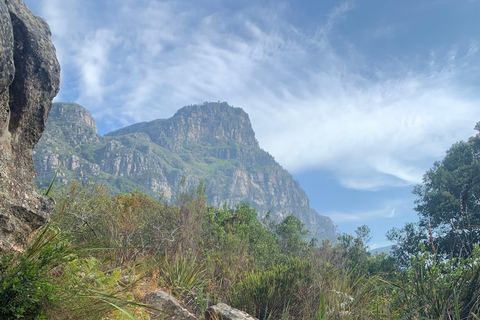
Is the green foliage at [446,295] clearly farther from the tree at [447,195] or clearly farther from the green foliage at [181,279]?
the tree at [447,195]

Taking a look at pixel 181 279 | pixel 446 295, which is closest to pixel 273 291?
pixel 181 279

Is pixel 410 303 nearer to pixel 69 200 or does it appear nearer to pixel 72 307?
pixel 72 307

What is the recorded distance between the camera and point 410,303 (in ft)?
12.0

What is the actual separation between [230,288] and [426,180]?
15557 mm

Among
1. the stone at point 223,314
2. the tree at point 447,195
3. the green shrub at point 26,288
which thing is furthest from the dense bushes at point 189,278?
the tree at point 447,195

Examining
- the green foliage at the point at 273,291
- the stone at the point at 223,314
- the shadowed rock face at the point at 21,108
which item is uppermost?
the shadowed rock face at the point at 21,108

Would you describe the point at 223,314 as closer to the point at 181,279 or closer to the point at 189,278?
the point at 181,279

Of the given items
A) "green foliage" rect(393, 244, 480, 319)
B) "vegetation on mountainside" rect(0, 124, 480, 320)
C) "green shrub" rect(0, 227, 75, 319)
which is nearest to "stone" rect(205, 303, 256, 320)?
"vegetation on mountainside" rect(0, 124, 480, 320)

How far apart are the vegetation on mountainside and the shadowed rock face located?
29 cm

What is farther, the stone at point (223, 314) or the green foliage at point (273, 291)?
the green foliage at point (273, 291)

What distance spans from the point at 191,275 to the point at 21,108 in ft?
14.9

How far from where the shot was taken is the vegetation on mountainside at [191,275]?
8.18ft

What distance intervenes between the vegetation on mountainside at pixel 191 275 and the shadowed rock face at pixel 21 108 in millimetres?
288

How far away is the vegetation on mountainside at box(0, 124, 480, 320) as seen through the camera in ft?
8.18
